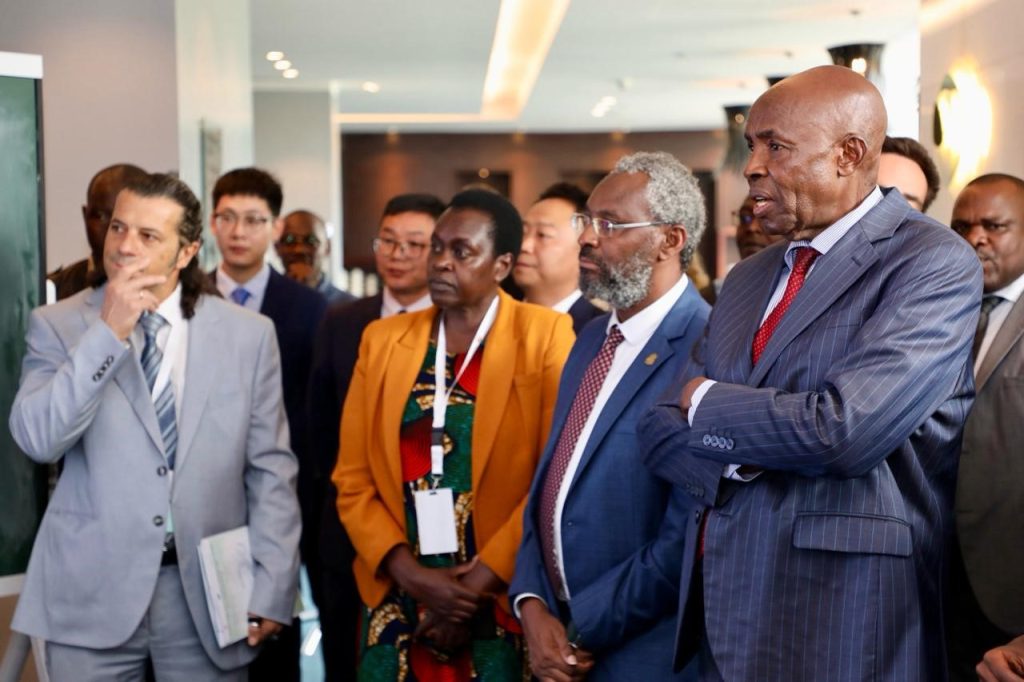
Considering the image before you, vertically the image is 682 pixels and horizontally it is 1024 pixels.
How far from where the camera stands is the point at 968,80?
16.9 ft

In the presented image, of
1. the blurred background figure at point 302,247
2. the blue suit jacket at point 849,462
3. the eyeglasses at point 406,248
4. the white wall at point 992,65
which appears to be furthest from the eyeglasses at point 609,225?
the blurred background figure at point 302,247

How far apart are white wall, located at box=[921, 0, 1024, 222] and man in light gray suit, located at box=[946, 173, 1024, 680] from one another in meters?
1.34

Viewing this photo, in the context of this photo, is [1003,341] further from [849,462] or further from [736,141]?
[736,141]

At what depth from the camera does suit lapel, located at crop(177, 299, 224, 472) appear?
3316mm

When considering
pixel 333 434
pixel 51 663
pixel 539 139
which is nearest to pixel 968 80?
pixel 333 434

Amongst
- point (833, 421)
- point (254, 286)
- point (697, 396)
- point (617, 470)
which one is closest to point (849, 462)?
point (833, 421)

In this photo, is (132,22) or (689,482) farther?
(132,22)

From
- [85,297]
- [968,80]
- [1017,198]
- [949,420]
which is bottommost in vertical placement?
[949,420]

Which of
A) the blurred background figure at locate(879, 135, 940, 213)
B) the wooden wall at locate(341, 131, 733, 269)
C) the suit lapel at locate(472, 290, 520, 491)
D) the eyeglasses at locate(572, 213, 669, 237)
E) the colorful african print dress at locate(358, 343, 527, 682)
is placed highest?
the wooden wall at locate(341, 131, 733, 269)

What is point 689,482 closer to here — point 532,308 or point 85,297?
point 532,308

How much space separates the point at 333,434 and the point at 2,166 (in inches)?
68.0

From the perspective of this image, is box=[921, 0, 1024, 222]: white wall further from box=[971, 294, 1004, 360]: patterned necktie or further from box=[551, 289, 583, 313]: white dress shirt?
box=[551, 289, 583, 313]: white dress shirt

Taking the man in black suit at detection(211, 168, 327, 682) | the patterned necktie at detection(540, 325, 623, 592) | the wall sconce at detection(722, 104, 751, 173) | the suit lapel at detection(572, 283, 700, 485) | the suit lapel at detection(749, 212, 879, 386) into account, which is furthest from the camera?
the wall sconce at detection(722, 104, 751, 173)

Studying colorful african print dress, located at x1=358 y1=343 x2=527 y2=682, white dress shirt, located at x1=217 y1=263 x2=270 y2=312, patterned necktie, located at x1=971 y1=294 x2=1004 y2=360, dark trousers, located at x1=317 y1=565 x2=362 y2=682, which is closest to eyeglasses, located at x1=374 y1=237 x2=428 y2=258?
white dress shirt, located at x1=217 y1=263 x2=270 y2=312
